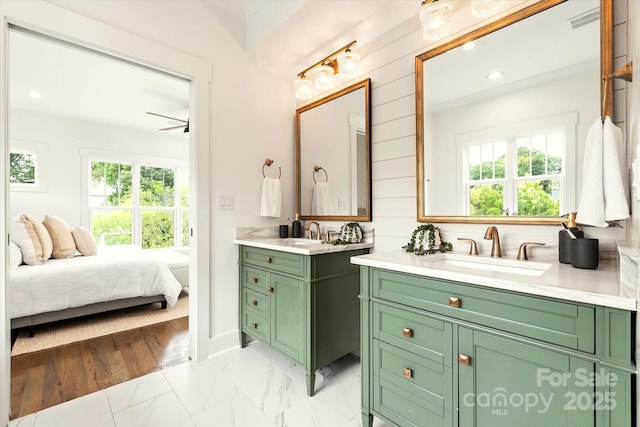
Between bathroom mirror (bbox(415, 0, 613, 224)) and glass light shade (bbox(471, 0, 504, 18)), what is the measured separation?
0.12 meters

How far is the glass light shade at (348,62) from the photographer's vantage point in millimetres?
2223

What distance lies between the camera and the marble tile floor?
1.61 meters

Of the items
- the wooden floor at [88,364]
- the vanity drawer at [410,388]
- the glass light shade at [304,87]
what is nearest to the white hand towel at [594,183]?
the vanity drawer at [410,388]

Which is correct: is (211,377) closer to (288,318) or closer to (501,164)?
(288,318)

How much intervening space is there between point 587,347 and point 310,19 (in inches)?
87.8

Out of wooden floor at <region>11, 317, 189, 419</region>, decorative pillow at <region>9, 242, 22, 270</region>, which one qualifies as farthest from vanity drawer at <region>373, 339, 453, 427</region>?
decorative pillow at <region>9, 242, 22, 270</region>

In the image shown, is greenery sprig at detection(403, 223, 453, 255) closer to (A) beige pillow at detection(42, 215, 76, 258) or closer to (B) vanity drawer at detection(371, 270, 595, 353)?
(B) vanity drawer at detection(371, 270, 595, 353)

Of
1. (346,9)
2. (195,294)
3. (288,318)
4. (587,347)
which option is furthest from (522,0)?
(195,294)

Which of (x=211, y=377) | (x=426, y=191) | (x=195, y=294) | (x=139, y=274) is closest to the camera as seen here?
(x=426, y=191)

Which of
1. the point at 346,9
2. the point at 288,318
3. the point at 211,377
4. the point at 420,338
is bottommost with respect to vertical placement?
the point at 211,377

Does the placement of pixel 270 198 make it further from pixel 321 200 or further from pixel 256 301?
pixel 256 301

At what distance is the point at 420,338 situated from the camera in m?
1.30

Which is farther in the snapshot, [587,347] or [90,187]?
[90,187]

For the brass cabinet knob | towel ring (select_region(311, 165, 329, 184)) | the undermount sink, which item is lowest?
the brass cabinet knob
